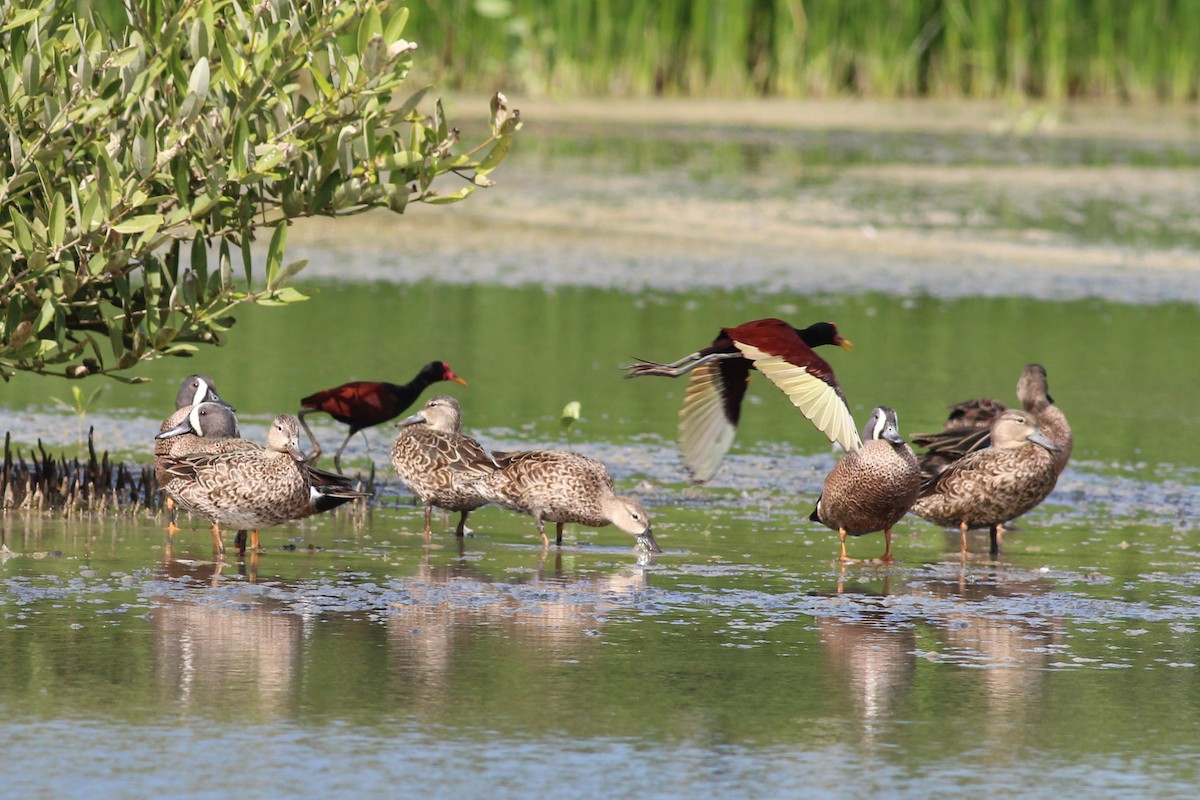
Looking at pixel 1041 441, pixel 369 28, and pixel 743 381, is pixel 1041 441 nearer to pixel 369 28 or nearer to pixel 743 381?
pixel 743 381

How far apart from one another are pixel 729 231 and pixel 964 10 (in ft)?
37.2

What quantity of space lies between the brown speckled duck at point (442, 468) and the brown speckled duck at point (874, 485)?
168 centimetres

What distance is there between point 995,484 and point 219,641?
4.14 metres

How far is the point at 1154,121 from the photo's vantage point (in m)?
30.3

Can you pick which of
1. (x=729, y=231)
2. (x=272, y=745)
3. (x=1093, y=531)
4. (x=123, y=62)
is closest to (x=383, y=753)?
(x=272, y=745)

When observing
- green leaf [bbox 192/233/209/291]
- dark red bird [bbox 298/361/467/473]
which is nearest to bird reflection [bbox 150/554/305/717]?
green leaf [bbox 192/233/209/291]

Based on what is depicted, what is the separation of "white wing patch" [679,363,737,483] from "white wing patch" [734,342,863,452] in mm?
957

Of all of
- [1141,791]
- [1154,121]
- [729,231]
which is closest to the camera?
[1141,791]

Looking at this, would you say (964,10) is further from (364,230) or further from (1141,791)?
(1141,791)

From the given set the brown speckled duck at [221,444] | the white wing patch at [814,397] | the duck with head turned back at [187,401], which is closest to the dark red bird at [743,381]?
the white wing patch at [814,397]

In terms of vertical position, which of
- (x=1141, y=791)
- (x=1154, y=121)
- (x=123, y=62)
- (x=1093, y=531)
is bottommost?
(x=1141, y=791)

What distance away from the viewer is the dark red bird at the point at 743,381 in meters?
9.60

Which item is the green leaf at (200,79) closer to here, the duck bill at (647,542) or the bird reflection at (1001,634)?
the duck bill at (647,542)

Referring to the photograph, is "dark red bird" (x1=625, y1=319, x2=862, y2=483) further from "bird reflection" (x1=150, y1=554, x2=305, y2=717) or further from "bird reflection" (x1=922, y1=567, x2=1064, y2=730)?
"bird reflection" (x1=150, y1=554, x2=305, y2=717)
